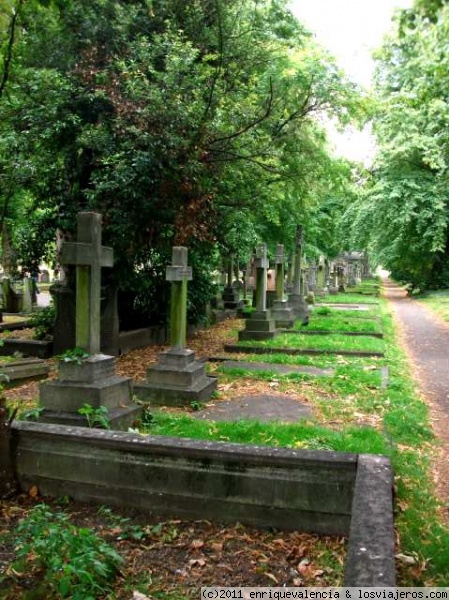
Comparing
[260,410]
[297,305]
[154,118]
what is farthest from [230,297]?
[260,410]

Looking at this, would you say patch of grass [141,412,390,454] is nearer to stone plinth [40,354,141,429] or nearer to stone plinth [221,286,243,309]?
stone plinth [40,354,141,429]

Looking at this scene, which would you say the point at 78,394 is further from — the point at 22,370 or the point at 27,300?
the point at 27,300

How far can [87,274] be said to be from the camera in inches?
229

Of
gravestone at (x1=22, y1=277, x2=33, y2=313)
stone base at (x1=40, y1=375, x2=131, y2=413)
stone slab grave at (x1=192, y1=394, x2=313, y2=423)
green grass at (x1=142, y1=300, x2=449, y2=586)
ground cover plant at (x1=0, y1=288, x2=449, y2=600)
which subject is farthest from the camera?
gravestone at (x1=22, y1=277, x2=33, y2=313)

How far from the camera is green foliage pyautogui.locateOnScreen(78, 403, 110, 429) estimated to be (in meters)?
5.04

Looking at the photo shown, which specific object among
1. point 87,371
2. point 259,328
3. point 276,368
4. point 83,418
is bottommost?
point 276,368

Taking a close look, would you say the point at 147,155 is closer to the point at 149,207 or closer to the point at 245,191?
the point at 149,207

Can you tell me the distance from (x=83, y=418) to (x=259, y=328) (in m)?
7.51

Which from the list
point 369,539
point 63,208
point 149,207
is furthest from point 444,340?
point 369,539

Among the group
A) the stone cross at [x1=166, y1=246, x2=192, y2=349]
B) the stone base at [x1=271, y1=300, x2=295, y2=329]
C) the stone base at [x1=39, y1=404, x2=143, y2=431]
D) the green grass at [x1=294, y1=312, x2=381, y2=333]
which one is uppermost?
the stone cross at [x1=166, y1=246, x2=192, y2=349]

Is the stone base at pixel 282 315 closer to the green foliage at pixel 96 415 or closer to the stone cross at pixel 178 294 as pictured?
the stone cross at pixel 178 294

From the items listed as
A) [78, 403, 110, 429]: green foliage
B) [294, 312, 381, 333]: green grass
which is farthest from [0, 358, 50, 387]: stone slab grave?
[294, 312, 381, 333]: green grass

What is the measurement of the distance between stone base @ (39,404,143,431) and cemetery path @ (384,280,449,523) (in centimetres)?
300

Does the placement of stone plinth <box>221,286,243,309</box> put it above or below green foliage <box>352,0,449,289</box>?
below
